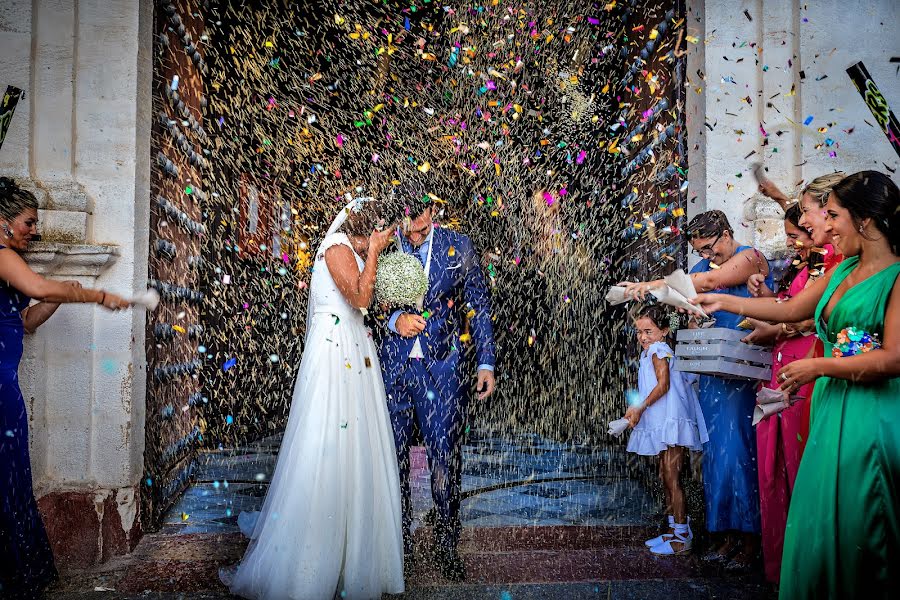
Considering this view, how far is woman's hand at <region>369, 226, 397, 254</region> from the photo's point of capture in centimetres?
376

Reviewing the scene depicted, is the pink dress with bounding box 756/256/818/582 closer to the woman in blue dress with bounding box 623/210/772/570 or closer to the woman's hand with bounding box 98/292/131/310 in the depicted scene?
the woman in blue dress with bounding box 623/210/772/570

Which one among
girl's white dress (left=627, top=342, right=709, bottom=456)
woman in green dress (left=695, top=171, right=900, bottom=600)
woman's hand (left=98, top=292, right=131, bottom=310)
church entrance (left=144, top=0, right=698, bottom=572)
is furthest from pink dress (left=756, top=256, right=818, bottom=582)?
woman's hand (left=98, top=292, right=131, bottom=310)

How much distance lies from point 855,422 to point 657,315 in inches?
95.3

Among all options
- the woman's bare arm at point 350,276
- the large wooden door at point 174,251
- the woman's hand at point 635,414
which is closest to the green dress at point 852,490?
the woman's hand at point 635,414

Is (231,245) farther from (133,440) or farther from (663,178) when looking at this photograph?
(663,178)

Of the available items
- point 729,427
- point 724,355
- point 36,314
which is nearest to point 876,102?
point 724,355

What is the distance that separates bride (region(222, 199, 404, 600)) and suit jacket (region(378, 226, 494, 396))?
0.67ft

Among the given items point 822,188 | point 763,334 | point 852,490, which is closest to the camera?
point 852,490

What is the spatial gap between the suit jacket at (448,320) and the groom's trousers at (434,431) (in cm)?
5

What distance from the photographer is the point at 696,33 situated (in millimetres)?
4793

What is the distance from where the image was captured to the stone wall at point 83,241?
408cm

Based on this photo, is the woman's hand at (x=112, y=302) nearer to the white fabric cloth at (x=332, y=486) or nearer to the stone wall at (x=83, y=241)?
the stone wall at (x=83, y=241)

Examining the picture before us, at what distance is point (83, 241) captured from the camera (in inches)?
163

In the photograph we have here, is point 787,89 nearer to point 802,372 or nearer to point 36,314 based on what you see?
point 802,372
